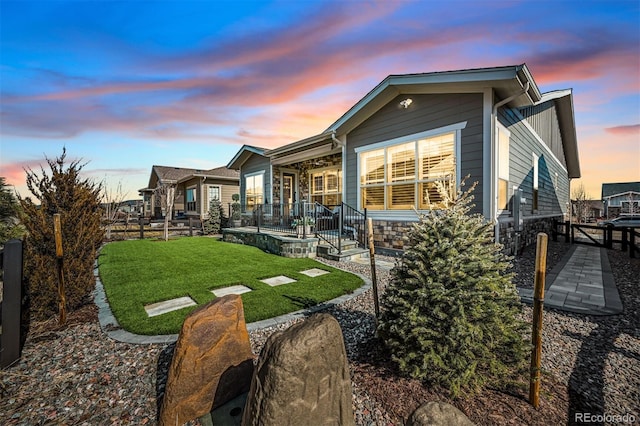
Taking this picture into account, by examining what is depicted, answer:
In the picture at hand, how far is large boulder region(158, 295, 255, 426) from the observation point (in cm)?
179

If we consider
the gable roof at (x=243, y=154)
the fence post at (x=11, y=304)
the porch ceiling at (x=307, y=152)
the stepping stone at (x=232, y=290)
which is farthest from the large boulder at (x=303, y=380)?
the gable roof at (x=243, y=154)

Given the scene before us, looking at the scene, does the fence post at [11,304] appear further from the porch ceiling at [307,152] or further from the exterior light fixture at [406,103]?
the porch ceiling at [307,152]

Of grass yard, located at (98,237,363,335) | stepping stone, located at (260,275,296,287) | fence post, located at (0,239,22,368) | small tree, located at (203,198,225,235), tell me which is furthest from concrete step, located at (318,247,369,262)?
small tree, located at (203,198,225,235)

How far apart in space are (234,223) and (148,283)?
811cm

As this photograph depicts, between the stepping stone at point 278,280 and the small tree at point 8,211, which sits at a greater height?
the small tree at point 8,211

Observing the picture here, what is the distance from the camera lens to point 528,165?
895 centimetres

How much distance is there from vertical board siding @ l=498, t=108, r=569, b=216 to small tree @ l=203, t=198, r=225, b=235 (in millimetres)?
13494

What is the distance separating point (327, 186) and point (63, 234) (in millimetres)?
9634

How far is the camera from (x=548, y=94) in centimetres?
841

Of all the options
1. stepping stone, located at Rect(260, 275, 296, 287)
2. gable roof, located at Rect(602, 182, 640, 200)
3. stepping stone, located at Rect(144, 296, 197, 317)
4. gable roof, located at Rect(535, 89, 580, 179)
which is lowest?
stepping stone, located at Rect(260, 275, 296, 287)

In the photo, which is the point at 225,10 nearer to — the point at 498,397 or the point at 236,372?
the point at 236,372

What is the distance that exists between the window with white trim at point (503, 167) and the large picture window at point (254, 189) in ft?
33.0

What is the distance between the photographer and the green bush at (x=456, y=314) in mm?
1916

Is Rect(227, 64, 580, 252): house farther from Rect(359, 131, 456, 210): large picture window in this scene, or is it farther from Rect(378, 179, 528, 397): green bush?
Rect(378, 179, 528, 397): green bush
